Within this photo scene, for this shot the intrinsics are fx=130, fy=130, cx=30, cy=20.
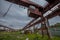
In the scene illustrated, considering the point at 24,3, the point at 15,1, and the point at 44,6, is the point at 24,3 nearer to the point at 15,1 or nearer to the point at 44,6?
the point at 15,1

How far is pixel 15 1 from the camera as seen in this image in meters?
5.14

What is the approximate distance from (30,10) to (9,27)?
3981 cm

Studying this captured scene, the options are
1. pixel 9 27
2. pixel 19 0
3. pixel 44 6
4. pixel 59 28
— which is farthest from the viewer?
pixel 9 27

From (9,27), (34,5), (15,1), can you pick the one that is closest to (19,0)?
(15,1)

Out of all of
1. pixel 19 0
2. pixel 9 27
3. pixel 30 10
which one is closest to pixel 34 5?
pixel 30 10

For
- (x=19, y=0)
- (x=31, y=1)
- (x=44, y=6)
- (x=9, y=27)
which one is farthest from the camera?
(x=9, y=27)

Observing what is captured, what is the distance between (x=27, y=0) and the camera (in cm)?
534

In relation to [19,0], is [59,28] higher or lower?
lower

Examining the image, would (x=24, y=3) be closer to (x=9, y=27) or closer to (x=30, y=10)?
(x=30, y=10)

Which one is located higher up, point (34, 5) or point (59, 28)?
point (34, 5)

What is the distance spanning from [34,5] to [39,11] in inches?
34.1

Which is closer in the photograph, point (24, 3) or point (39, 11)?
point (24, 3)

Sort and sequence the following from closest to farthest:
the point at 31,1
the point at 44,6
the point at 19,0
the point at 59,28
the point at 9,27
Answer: the point at 19,0 < the point at 31,1 < the point at 44,6 < the point at 59,28 < the point at 9,27

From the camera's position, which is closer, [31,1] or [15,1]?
[15,1]
